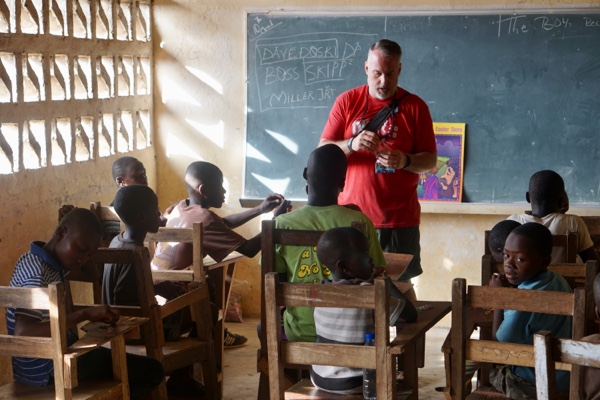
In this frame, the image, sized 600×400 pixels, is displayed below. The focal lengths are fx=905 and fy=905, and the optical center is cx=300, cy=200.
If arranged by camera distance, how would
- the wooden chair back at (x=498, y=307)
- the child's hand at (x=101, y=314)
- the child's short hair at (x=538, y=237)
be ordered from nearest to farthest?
the wooden chair back at (x=498, y=307) < the child's hand at (x=101, y=314) < the child's short hair at (x=538, y=237)

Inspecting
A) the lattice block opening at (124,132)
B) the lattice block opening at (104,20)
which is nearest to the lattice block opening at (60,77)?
the lattice block opening at (104,20)

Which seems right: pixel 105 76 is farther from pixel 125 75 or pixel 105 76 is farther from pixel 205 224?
pixel 205 224

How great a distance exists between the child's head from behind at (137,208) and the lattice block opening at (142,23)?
2330 millimetres

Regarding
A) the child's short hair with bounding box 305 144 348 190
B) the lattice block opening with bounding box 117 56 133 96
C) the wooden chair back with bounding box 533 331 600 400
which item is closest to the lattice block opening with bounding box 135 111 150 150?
the lattice block opening with bounding box 117 56 133 96

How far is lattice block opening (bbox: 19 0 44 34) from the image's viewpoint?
437 cm

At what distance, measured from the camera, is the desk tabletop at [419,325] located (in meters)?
2.76

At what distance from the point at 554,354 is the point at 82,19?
3636mm

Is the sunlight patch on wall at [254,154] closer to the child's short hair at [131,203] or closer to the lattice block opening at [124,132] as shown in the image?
the lattice block opening at [124,132]

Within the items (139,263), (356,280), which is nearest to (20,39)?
(139,263)

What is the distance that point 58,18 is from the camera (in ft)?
15.3

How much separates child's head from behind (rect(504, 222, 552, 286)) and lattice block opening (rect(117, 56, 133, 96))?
3121mm

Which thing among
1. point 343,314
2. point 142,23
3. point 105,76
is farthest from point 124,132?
point 343,314

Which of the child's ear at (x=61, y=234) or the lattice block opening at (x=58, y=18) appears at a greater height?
the lattice block opening at (x=58, y=18)

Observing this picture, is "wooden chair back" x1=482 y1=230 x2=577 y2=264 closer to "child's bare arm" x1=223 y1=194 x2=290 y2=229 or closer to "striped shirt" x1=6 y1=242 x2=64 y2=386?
"child's bare arm" x1=223 y1=194 x2=290 y2=229
